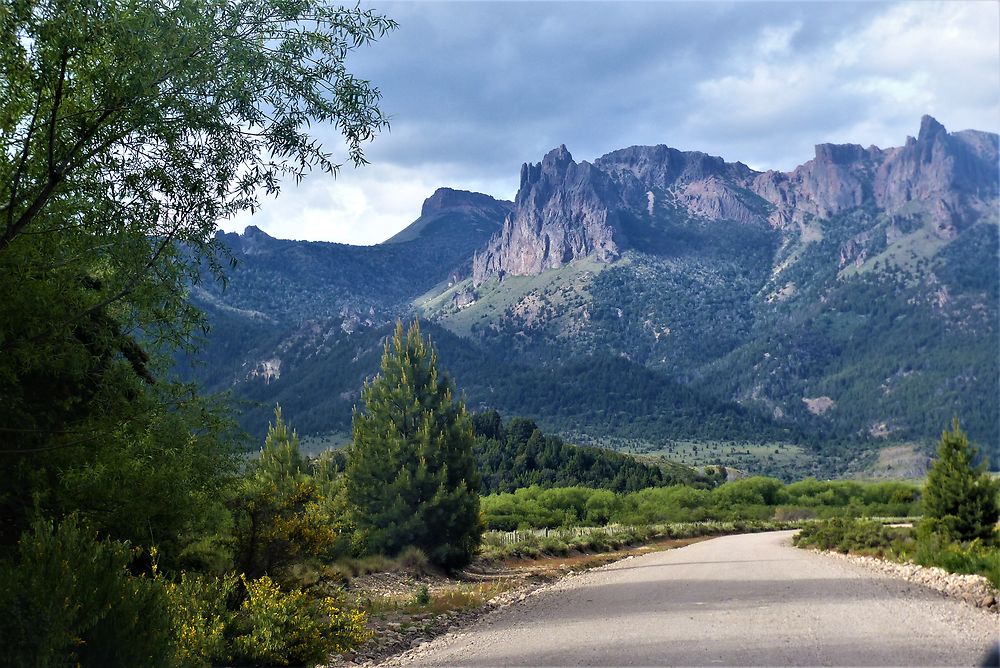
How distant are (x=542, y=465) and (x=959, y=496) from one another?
202ft

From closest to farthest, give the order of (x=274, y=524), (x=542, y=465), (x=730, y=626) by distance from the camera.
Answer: (x=274, y=524) < (x=730, y=626) < (x=542, y=465)

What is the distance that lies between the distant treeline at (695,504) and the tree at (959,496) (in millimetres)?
26547

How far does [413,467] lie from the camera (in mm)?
28078

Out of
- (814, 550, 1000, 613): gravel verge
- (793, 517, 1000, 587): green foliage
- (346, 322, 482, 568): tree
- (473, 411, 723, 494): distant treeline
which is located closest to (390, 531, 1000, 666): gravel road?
(814, 550, 1000, 613): gravel verge

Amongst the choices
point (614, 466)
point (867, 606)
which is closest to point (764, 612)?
point (867, 606)

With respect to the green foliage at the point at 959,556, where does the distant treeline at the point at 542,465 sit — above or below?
below

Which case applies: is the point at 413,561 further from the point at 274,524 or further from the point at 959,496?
the point at 959,496

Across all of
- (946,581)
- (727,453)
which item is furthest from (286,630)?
(727,453)

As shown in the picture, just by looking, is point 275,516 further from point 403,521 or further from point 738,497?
point 738,497

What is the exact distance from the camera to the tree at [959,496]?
Result: 83.2ft

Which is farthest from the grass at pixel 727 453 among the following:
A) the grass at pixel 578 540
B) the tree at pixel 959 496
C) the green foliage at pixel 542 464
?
the tree at pixel 959 496

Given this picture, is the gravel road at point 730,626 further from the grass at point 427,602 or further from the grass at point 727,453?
the grass at point 727,453

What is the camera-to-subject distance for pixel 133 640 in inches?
277

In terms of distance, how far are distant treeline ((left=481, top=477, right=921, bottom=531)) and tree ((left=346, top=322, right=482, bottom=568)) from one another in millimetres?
19416
